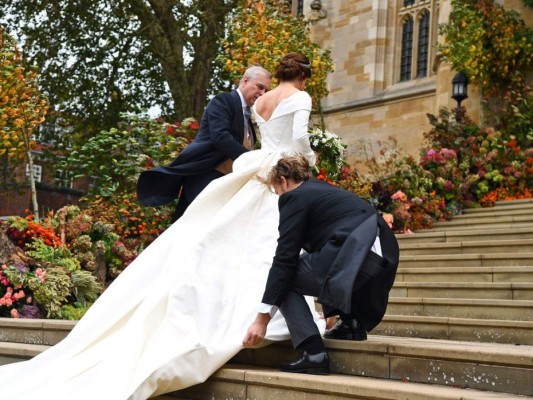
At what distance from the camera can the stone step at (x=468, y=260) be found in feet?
28.7

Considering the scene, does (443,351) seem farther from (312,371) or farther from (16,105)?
(16,105)

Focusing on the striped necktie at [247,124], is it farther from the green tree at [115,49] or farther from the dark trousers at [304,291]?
the green tree at [115,49]

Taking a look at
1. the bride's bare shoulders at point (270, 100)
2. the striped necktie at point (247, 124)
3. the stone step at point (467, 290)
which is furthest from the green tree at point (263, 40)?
the bride's bare shoulders at point (270, 100)

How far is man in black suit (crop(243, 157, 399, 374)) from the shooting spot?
5.18 metres

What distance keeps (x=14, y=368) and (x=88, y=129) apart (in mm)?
16464

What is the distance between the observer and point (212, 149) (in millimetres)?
6891

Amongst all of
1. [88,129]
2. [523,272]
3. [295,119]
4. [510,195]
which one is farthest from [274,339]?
[88,129]

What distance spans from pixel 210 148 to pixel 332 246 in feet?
6.34

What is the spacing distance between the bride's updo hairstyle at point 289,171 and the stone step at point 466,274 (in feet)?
10.6

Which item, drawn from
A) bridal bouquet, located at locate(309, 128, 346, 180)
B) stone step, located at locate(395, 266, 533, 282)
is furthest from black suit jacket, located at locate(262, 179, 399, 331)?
bridal bouquet, located at locate(309, 128, 346, 180)

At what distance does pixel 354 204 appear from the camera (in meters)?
5.41

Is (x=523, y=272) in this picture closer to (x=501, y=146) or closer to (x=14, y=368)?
(x=14, y=368)

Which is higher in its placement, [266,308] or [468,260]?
[468,260]

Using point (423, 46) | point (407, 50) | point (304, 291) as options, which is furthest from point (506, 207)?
point (407, 50)
